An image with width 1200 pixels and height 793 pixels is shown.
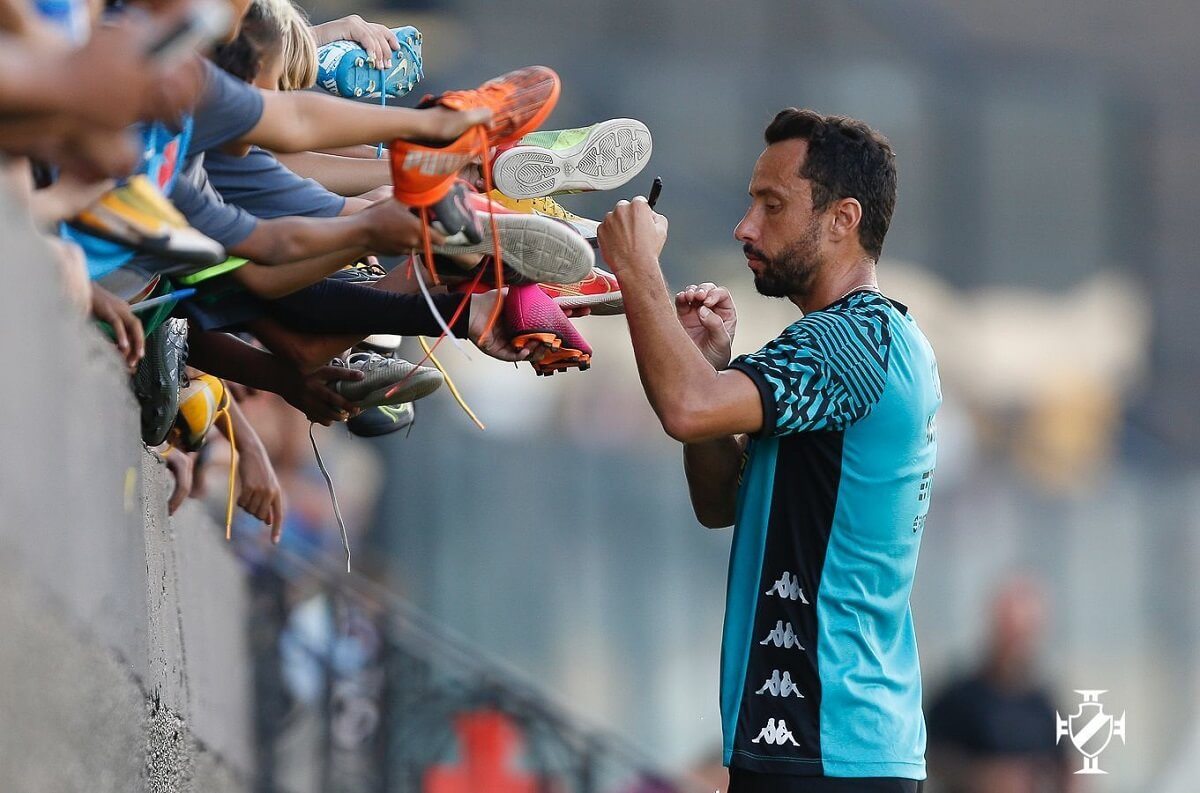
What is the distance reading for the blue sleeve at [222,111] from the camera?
2.64m

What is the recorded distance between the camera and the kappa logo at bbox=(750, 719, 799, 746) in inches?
112

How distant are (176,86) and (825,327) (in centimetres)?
123

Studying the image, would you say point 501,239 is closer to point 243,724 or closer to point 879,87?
point 243,724

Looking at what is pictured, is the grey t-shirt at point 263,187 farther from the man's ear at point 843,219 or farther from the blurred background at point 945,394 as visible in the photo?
the blurred background at point 945,394

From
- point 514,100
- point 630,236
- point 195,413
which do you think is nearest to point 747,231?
point 630,236

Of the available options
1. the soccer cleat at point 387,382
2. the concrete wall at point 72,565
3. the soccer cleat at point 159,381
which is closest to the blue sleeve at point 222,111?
the concrete wall at point 72,565

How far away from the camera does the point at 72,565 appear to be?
238 cm

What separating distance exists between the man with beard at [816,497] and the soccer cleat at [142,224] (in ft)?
2.60

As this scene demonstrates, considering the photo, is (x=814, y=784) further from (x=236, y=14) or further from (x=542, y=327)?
(x=236, y=14)

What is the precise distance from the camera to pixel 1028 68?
9.41 m

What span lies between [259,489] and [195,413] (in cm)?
58

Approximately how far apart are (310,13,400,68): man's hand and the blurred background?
401 centimetres

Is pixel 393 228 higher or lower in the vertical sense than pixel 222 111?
lower

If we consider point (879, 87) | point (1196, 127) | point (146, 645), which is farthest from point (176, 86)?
point (1196, 127)
